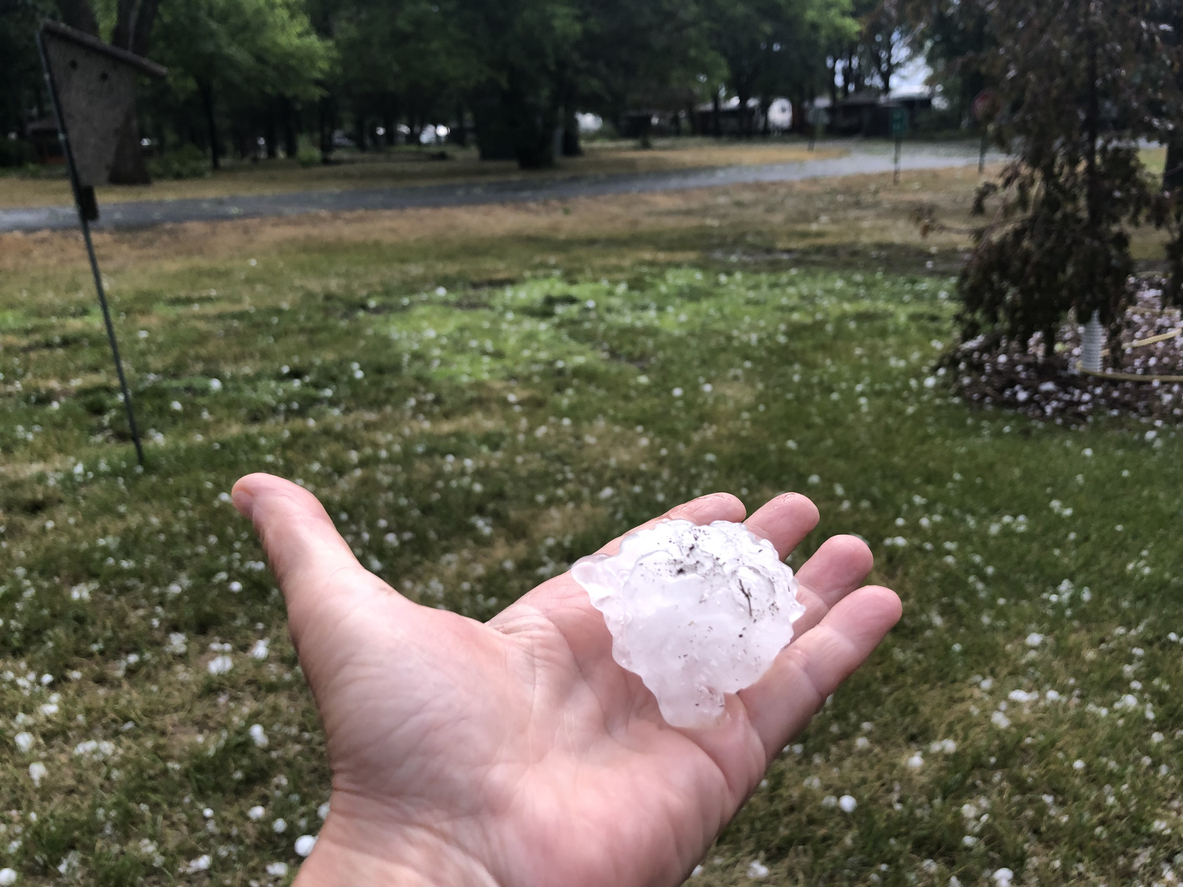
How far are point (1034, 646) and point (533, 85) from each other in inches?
962

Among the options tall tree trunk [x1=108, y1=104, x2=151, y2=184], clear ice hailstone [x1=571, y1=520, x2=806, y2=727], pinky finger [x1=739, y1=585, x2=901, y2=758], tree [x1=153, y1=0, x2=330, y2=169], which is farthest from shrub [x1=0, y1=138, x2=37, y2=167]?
pinky finger [x1=739, y1=585, x2=901, y2=758]

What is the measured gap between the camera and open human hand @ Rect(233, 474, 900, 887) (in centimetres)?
157

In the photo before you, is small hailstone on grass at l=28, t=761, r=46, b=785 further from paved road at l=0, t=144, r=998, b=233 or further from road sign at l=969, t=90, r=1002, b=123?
paved road at l=0, t=144, r=998, b=233

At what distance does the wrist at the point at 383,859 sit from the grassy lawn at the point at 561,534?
3.58ft

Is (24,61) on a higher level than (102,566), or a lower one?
higher

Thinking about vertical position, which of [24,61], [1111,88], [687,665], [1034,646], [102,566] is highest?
[24,61]

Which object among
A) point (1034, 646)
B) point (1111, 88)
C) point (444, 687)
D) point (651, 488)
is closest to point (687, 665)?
point (444, 687)

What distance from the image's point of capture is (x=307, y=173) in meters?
29.6

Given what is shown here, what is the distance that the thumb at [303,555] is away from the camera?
1.77 metres

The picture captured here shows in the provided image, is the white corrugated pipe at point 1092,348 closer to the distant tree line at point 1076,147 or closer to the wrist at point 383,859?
the distant tree line at point 1076,147

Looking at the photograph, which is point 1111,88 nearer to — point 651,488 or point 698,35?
point 651,488

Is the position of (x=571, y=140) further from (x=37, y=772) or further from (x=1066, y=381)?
(x=37, y=772)

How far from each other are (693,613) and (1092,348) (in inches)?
202

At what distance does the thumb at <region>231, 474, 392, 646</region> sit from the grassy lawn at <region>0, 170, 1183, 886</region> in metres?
1.16
